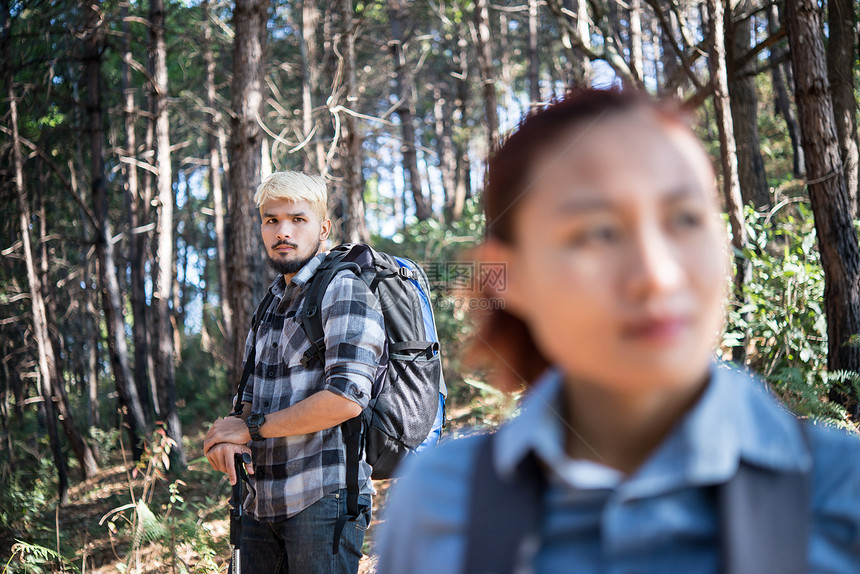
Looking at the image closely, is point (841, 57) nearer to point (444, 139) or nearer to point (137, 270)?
point (137, 270)

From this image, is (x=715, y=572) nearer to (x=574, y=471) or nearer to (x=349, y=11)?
(x=574, y=471)

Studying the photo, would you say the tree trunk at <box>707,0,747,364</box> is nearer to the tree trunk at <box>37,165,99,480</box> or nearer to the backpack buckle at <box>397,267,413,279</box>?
the backpack buckle at <box>397,267,413,279</box>

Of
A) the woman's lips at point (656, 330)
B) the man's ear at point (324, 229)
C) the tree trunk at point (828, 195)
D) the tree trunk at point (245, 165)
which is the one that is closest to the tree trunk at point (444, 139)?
the tree trunk at point (245, 165)

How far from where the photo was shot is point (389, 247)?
1373 centimetres

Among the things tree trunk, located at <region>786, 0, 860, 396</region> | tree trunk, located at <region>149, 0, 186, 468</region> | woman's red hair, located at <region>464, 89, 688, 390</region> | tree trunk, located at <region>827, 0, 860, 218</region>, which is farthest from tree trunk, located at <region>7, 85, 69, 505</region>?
tree trunk, located at <region>827, 0, 860, 218</region>

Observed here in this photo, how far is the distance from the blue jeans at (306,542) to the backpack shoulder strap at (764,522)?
211 centimetres

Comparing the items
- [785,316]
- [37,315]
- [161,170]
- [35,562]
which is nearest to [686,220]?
[35,562]

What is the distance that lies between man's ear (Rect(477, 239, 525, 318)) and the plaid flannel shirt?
1.69 metres

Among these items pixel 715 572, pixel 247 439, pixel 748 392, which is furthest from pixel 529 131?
pixel 247 439

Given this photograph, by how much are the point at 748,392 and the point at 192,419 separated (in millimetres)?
18509

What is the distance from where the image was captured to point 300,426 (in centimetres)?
234

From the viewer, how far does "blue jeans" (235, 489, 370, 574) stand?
2.44 m

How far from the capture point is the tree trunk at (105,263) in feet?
36.2

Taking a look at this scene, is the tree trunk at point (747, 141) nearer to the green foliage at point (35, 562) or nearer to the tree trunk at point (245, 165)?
the tree trunk at point (245, 165)
